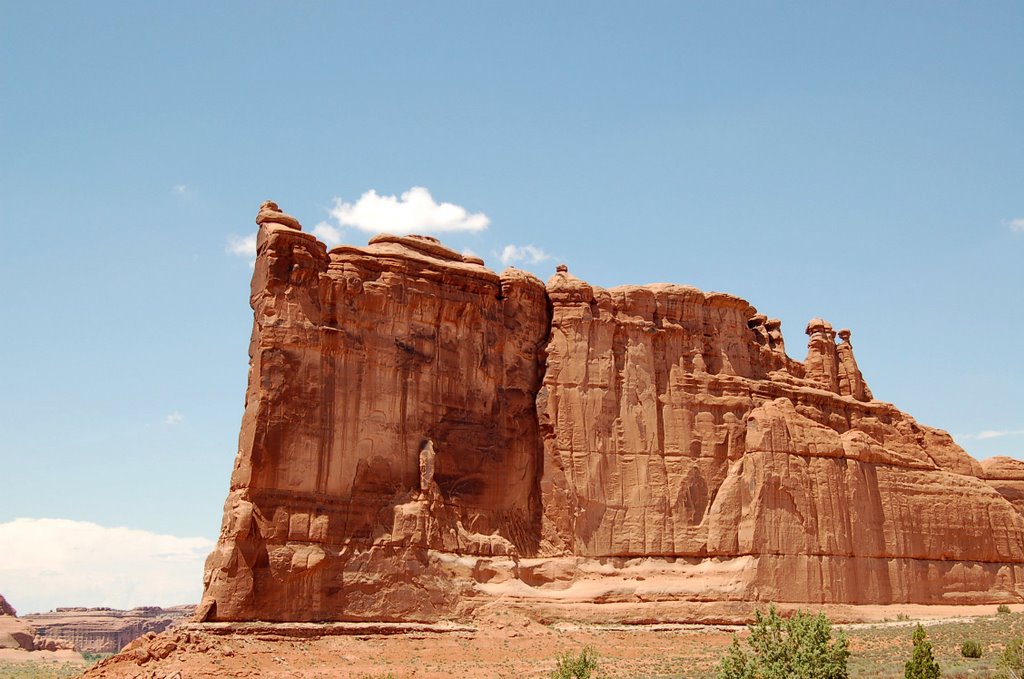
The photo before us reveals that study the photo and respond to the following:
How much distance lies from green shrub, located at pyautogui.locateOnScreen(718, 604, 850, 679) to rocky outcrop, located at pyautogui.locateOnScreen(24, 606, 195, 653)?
3097 inches

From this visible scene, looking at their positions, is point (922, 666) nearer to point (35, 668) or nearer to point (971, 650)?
point (971, 650)

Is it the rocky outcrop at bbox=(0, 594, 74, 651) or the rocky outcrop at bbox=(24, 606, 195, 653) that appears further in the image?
the rocky outcrop at bbox=(24, 606, 195, 653)

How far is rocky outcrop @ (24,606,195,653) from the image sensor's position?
3784 inches

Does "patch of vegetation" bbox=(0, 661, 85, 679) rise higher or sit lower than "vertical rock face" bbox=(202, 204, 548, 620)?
lower

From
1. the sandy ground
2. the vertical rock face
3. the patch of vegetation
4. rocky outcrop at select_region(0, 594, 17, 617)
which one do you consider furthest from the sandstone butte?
rocky outcrop at select_region(0, 594, 17, 617)

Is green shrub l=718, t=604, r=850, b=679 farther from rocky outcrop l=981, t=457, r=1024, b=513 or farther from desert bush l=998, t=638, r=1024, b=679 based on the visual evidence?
rocky outcrop l=981, t=457, r=1024, b=513

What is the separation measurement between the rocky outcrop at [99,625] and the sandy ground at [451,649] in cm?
6425

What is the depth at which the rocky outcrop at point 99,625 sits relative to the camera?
3784 inches

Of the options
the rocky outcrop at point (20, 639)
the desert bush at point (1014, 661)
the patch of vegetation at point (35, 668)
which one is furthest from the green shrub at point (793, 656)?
the rocky outcrop at point (20, 639)

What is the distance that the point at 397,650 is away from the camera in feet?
115

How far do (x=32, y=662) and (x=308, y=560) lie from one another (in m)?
40.7

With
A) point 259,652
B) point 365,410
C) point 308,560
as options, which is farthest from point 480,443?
point 259,652

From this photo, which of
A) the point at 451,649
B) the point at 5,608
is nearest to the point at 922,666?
the point at 451,649

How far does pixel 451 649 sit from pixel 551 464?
384 inches
